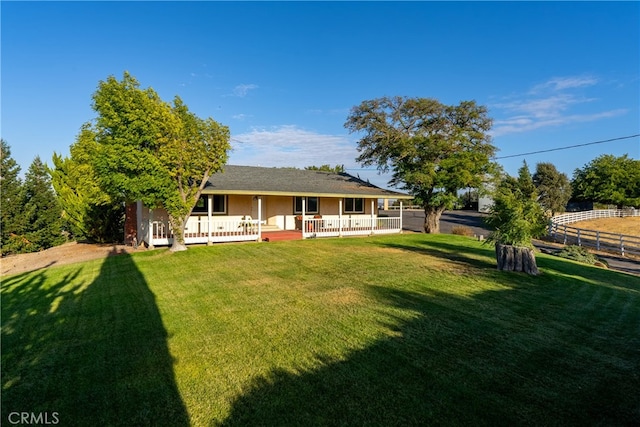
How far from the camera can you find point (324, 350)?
4.46m

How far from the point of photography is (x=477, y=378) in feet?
12.2

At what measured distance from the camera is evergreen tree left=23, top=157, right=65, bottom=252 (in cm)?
1855

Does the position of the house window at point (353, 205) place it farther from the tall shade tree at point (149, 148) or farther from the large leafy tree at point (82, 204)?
the large leafy tree at point (82, 204)

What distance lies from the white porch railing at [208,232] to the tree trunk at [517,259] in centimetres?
1036

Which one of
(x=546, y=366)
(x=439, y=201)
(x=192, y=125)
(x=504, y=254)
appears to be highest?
(x=192, y=125)

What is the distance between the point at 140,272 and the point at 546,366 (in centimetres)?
978

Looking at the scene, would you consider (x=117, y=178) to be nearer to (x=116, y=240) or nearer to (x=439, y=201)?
(x=116, y=240)

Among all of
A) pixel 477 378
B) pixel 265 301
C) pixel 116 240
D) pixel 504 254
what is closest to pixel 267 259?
pixel 265 301

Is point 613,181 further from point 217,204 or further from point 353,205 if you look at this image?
point 217,204

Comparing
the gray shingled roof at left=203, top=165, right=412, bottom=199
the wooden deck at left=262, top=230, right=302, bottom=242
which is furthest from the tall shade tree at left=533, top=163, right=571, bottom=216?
the wooden deck at left=262, top=230, right=302, bottom=242

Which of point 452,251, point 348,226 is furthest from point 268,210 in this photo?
point 452,251

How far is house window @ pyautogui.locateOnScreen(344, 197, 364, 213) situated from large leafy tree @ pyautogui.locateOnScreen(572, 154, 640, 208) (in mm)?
43740

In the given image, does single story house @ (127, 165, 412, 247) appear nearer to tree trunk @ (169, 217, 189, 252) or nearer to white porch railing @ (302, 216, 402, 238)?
white porch railing @ (302, 216, 402, 238)
